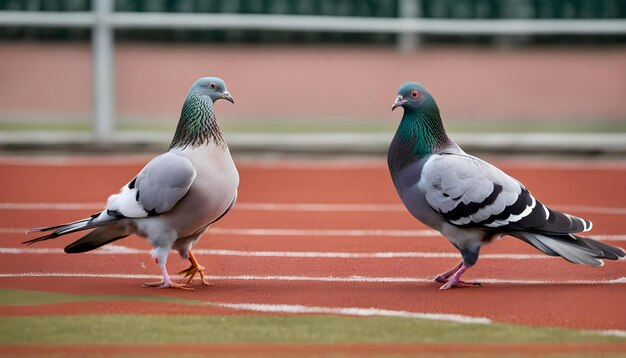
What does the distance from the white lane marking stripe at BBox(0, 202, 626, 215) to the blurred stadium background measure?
3.49 meters

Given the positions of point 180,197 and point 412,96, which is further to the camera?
point 412,96

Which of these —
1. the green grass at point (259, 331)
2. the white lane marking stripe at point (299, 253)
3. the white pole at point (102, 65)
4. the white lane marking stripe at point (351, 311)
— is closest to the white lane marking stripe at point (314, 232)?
the white lane marking stripe at point (299, 253)

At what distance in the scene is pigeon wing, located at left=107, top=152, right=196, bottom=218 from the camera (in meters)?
6.50

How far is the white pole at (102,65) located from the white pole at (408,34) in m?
3.55

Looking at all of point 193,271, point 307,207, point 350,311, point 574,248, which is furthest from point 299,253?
point 307,207

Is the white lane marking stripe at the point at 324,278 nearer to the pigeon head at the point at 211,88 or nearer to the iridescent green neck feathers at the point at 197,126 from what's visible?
the iridescent green neck feathers at the point at 197,126

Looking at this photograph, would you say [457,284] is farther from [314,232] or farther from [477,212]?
[314,232]

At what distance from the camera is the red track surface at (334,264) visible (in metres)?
6.13

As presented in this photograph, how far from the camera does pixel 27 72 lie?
18.3m

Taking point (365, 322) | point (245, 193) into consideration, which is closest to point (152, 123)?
point (245, 193)

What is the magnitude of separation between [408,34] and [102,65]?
3.72 metres

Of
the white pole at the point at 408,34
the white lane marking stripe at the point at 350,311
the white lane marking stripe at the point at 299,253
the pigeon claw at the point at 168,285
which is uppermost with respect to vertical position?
the white pole at the point at 408,34

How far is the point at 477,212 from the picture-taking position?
6562 millimetres

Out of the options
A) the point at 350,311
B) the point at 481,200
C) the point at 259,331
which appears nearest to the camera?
the point at 259,331
